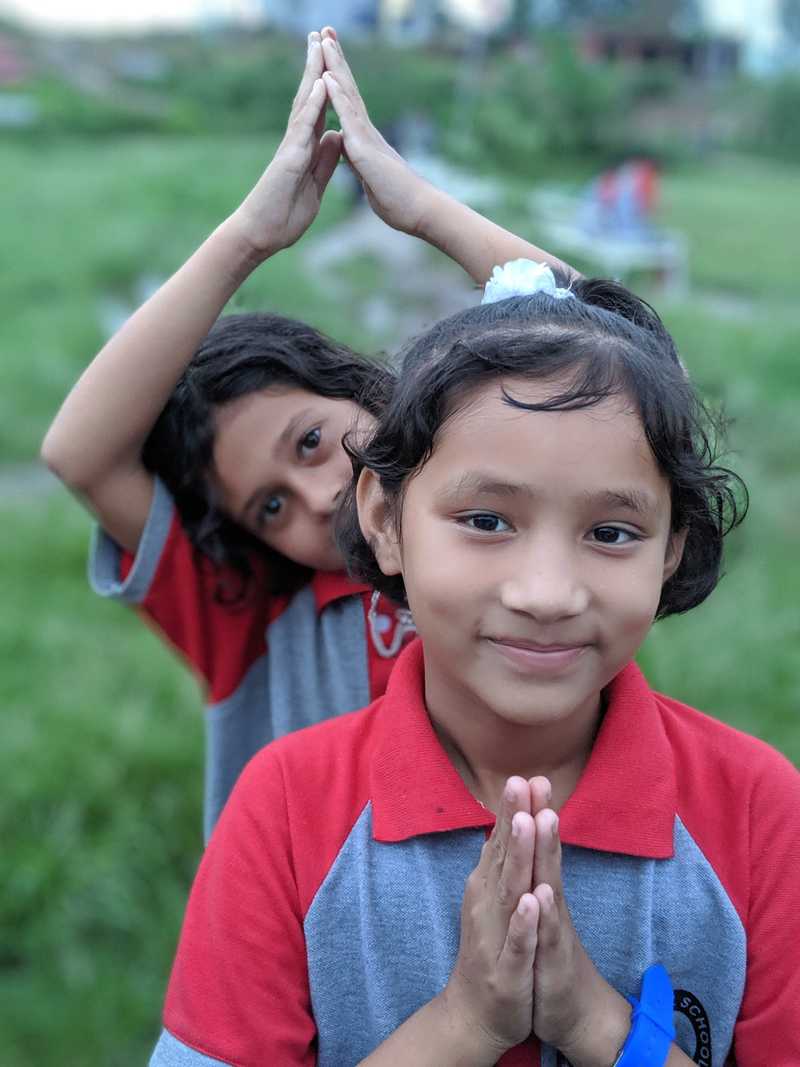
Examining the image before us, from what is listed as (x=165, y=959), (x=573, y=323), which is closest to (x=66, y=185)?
(x=165, y=959)

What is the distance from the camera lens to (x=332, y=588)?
A: 69.1 inches

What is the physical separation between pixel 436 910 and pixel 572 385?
20.9 inches

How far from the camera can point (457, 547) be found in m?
1.23

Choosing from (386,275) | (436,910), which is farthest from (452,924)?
(386,275)

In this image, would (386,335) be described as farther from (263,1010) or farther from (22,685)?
(263,1010)

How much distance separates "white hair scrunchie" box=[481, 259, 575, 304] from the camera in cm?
140

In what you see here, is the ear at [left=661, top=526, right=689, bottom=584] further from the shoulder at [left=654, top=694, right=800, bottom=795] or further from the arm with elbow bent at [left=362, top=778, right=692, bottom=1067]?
the arm with elbow bent at [left=362, top=778, right=692, bottom=1067]

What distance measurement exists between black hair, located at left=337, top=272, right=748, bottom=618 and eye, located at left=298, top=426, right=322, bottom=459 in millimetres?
273

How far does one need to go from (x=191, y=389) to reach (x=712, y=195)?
563 inches

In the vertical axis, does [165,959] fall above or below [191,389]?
below

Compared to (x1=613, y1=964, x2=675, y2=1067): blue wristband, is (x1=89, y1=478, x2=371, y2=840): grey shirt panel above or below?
above

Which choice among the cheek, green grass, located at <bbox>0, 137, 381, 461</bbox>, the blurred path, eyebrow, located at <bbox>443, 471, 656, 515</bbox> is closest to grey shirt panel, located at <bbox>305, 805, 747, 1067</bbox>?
the cheek

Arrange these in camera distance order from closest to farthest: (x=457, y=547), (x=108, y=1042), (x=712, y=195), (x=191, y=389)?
(x=457, y=547)
(x=191, y=389)
(x=108, y=1042)
(x=712, y=195)

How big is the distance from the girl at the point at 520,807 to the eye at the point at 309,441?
1.18 ft
